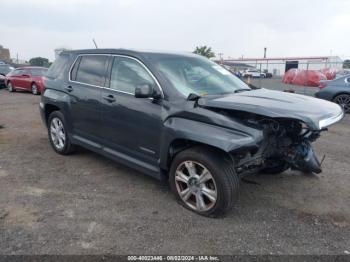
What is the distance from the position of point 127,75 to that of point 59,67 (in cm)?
193

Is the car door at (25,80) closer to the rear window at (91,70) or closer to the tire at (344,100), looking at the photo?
the rear window at (91,70)

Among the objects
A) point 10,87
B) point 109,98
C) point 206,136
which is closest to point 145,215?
point 206,136

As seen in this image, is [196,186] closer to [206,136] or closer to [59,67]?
[206,136]

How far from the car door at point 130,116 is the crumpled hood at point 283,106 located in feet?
2.31

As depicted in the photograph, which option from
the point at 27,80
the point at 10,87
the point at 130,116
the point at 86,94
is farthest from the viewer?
the point at 10,87

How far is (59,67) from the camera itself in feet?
19.1

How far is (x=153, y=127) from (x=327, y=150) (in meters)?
4.02

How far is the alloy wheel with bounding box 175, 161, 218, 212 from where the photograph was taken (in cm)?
367

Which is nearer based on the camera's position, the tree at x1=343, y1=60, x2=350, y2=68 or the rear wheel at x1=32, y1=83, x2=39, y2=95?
the rear wheel at x1=32, y1=83, x2=39, y2=95

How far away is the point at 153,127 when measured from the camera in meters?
4.01

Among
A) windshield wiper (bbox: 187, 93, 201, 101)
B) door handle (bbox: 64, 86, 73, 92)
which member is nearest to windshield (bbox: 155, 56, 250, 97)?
windshield wiper (bbox: 187, 93, 201, 101)

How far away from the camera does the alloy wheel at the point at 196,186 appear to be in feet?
12.1

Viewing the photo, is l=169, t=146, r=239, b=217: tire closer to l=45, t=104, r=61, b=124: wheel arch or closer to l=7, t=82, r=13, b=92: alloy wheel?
l=45, t=104, r=61, b=124: wheel arch

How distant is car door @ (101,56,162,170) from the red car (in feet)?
42.4
